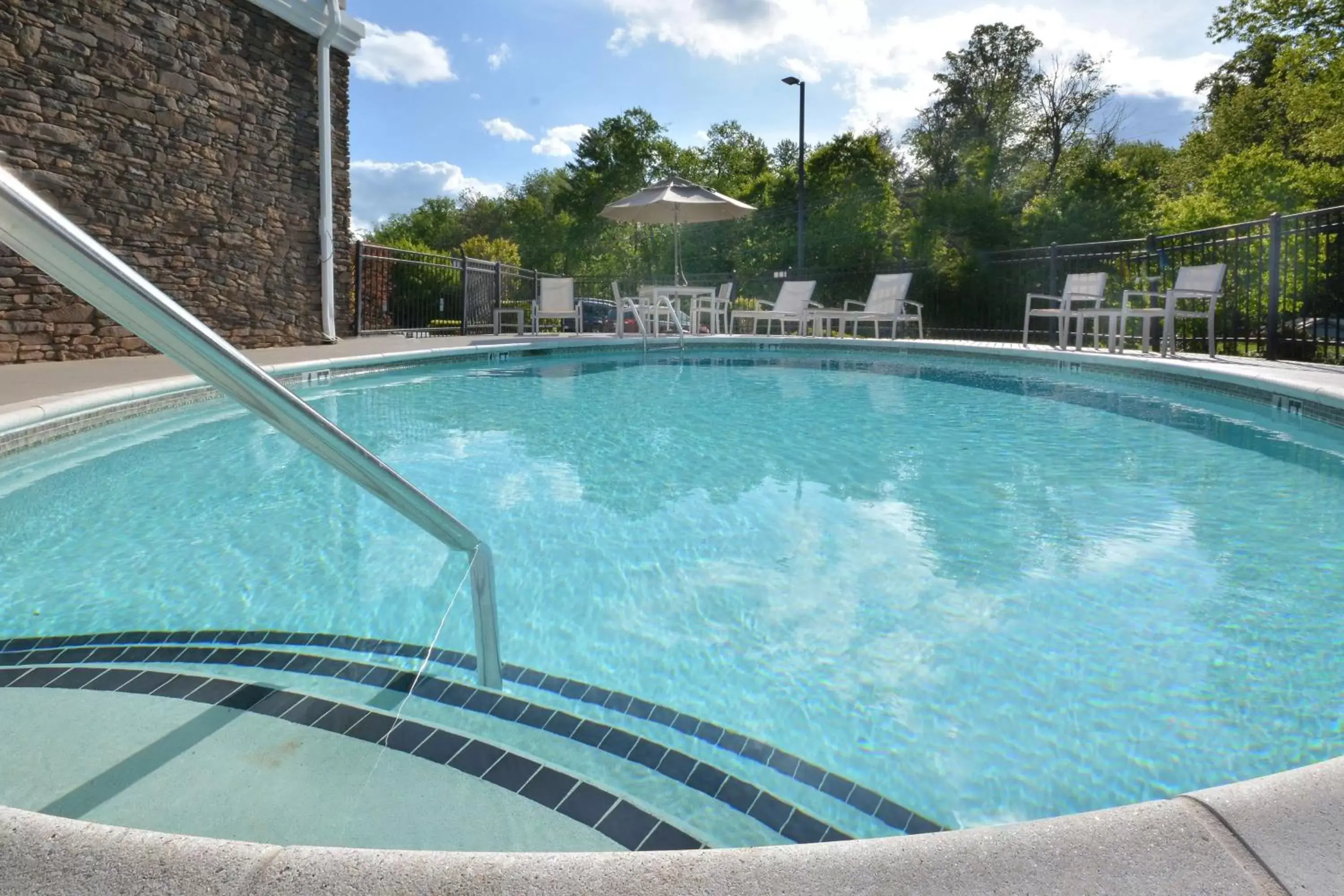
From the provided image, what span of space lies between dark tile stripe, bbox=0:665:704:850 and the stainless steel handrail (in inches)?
16.4

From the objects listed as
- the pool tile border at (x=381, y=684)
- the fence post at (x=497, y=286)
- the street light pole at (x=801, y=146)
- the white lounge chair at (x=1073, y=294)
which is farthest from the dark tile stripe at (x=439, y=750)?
the street light pole at (x=801, y=146)

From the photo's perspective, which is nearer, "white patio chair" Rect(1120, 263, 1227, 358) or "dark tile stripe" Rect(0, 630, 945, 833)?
"dark tile stripe" Rect(0, 630, 945, 833)

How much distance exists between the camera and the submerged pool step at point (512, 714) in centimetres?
152

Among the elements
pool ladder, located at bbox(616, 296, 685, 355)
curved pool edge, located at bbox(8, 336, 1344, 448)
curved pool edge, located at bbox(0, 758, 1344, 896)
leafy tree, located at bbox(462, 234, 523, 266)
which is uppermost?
leafy tree, located at bbox(462, 234, 523, 266)

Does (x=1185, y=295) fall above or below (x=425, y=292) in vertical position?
below

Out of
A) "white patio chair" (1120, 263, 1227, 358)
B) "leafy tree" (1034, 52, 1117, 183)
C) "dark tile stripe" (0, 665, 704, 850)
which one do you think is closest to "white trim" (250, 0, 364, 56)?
"white patio chair" (1120, 263, 1227, 358)

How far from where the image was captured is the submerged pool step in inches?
59.7

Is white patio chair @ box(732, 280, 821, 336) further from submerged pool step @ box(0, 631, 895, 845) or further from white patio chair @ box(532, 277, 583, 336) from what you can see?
submerged pool step @ box(0, 631, 895, 845)

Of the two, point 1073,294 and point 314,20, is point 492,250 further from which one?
point 1073,294

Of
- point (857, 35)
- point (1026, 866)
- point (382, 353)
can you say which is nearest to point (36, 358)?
point (382, 353)

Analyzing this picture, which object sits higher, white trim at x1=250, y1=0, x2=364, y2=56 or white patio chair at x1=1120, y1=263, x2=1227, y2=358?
white trim at x1=250, y1=0, x2=364, y2=56

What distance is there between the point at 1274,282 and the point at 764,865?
9814mm

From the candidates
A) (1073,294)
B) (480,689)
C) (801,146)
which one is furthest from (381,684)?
(801,146)

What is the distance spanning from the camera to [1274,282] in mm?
8367
